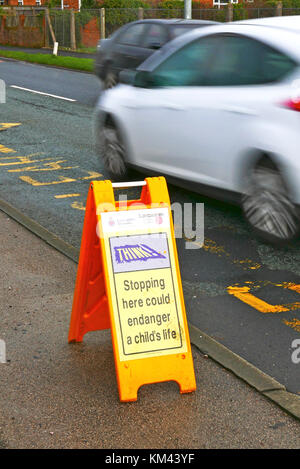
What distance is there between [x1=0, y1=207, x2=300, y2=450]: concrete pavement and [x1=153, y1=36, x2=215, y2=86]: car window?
10.8 feet

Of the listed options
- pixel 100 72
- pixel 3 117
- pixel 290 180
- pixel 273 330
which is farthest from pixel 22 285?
pixel 100 72

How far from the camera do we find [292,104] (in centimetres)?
636

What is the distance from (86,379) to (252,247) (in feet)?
9.19

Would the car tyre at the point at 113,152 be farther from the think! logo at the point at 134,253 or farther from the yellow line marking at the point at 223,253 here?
the think! logo at the point at 134,253

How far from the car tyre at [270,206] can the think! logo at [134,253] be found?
2.44m

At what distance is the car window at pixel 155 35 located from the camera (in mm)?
14867

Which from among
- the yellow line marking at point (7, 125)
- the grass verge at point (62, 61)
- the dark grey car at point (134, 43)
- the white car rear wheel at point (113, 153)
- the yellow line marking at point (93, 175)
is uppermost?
the dark grey car at point (134, 43)

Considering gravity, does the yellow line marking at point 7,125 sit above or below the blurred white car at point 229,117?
below

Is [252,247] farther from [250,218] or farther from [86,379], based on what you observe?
[86,379]

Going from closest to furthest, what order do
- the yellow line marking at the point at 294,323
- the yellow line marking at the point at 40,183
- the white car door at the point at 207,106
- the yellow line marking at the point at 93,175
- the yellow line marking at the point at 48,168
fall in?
the yellow line marking at the point at 294,323
the white car door at the point at 207,106
the yellow line marking at the point at 40,183
the yellow line marking at the point at 93,175
the yellow line marking at the point at 48,168

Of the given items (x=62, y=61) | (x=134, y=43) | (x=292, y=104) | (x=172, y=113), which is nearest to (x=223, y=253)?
(x=292, y=104)

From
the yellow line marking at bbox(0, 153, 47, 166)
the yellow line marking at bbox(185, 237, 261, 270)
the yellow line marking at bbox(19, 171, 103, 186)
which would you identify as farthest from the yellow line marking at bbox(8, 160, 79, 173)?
the yellow line marking at bbox(185, 237, 261, 270)

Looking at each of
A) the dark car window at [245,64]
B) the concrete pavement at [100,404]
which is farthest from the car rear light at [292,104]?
the concrete pavement at [100,404]

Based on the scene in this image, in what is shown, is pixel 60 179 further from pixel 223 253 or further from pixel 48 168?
pixel 223 253
